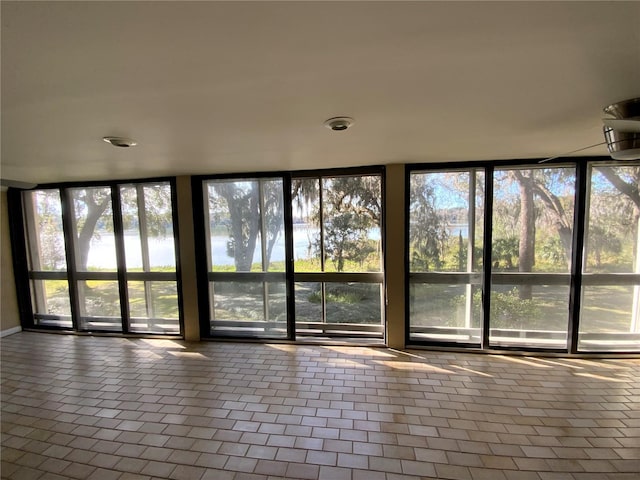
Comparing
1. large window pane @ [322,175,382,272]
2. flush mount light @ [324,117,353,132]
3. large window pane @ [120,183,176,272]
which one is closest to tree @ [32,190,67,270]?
large window pane @ [120,183,176,272]

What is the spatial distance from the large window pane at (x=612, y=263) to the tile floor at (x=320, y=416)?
354mm

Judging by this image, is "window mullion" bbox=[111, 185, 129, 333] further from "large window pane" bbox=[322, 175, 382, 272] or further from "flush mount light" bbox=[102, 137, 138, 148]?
"large window pane" bbox=[322, 175, 382, 272]

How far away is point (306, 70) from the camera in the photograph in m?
1.15

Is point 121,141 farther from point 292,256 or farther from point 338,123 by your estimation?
point 292,256

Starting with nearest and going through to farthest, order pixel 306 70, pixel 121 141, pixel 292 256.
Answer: pixel 306 70, pixel 121 141, pixel 292 256

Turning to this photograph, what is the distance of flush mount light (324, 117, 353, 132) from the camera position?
171 cm

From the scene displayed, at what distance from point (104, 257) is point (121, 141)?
282 cm

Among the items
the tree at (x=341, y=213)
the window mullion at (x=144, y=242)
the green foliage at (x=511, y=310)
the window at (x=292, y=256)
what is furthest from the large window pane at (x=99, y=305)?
the green foliage at (x=511, y=310)

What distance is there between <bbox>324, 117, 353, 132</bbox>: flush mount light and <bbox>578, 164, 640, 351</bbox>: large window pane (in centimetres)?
307

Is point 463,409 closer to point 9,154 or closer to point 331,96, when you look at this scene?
point 331,96

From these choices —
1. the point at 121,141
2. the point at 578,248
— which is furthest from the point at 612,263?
the point at 121,141

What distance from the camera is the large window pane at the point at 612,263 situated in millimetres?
3023

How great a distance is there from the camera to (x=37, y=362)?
10.8 ft

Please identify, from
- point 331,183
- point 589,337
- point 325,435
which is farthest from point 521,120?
point 589,337
